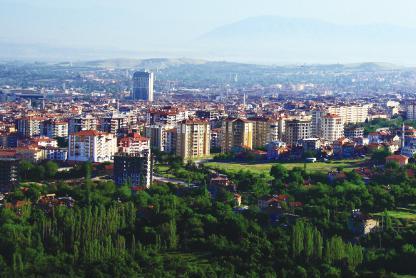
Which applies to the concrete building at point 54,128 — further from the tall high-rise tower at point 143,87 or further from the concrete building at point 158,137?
the tall high-rise tower at point 143,87

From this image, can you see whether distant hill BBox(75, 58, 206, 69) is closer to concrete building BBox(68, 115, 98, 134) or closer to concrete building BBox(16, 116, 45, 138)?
concrete building BBox(16, 116, 45, 138)

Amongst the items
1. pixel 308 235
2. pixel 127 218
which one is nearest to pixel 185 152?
pixel 127 218

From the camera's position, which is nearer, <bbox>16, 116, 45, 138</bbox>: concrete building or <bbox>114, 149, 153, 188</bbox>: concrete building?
<bbox>114, 149, 153, 188</bbox>: concrete building

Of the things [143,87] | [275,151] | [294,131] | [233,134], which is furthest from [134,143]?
[143,87]

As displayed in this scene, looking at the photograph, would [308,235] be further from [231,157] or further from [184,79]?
[184,79]

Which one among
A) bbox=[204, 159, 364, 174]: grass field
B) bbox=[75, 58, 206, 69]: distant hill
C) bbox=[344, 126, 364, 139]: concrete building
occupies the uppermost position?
bbox=[344, 126, 364, 139]: concrete building

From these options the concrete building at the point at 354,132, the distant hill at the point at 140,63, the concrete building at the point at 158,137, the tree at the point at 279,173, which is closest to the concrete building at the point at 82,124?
the concrete building at the point at 158,137

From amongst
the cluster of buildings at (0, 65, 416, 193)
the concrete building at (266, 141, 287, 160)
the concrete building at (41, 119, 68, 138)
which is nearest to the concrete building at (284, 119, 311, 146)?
the cluster of buildings at (0, 65, 416, 193)

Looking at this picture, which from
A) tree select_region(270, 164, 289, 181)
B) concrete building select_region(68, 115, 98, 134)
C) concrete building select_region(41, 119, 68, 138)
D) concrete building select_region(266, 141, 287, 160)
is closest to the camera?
tree select_region(270, 164, 289, 181)
